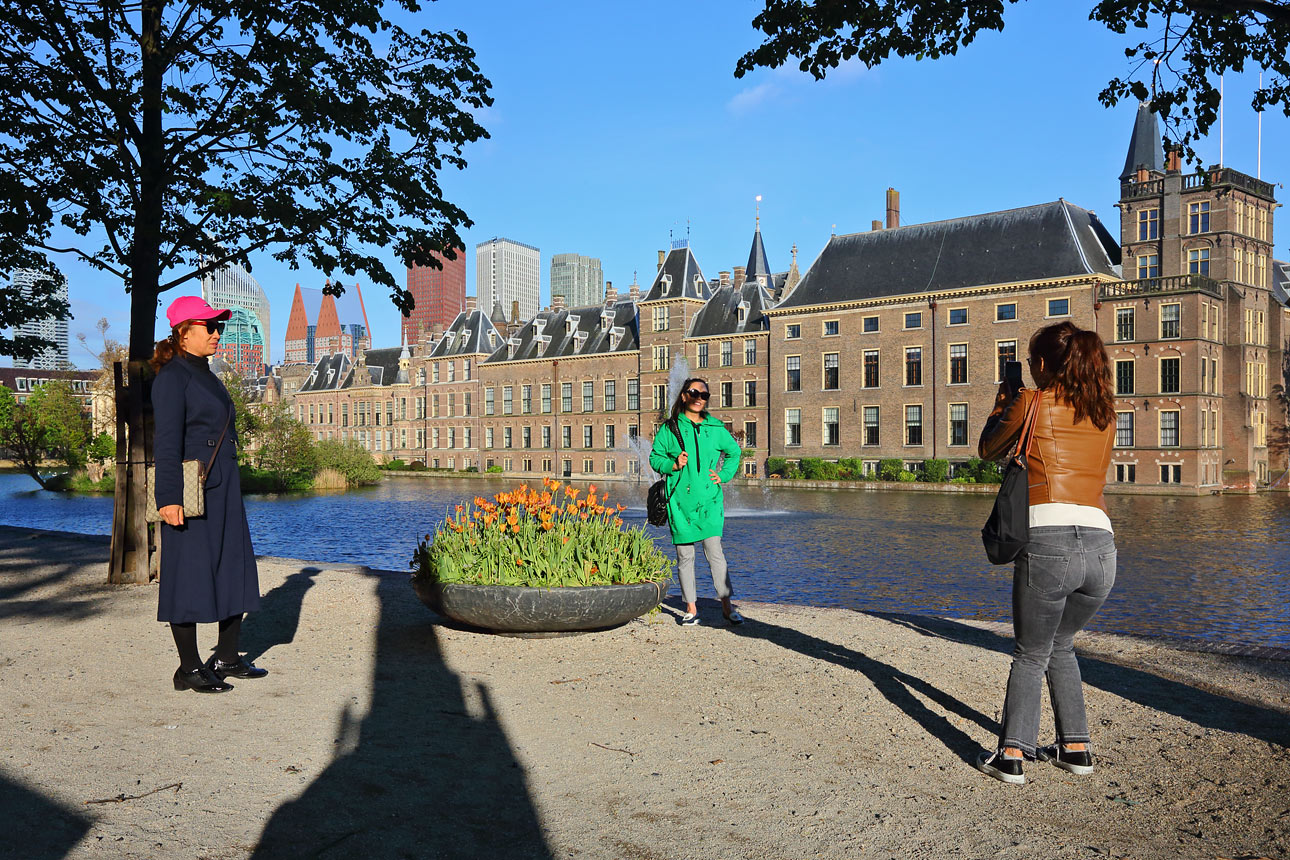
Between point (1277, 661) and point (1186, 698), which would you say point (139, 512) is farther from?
point (1277, 661)

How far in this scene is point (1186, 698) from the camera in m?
5.84

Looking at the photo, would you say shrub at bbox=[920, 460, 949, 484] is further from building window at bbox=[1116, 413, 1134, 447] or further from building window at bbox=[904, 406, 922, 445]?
building window at bbox=[1116, 413, 1134, 447]

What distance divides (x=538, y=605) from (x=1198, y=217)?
149 feet

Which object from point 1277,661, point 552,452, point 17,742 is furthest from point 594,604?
point 552,452

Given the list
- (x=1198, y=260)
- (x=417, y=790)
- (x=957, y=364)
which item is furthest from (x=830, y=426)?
(x=417, y=790)

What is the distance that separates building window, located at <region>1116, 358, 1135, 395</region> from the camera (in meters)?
43.5

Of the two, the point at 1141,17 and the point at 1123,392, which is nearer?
the point at 1141,17

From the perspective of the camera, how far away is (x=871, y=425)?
50969 mm

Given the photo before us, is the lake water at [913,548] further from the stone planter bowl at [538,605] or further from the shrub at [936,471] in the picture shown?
the shrub at [936,471]

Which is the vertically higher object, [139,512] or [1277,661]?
[139,512]

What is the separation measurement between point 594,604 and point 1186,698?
3.85m

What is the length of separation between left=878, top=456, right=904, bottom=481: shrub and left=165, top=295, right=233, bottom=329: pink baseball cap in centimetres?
4373

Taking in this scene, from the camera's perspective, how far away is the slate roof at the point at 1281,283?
49.5m

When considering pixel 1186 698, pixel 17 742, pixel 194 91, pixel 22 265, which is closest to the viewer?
pixel 17 742
